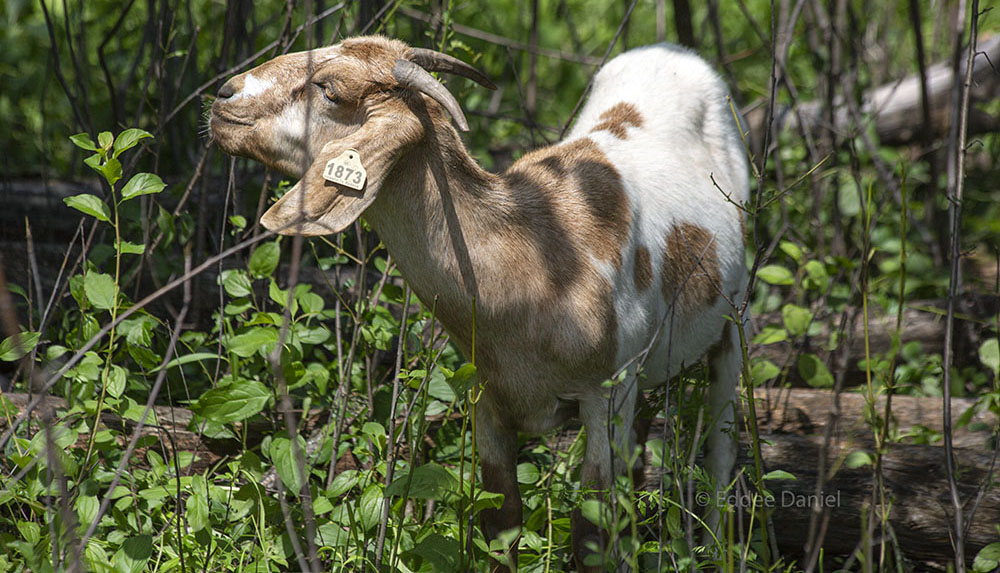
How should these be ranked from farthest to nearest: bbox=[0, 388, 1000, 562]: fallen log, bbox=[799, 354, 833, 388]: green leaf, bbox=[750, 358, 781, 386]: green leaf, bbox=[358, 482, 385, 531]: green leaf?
bbox=[799, 354, 833, 388]: green leaf
bbox=[750, 358, 781, 386]: green leaf
bbox=[0, 388, 1000, 562]: fallen log
bbox=[358, 482, 385, 531]: green leaf

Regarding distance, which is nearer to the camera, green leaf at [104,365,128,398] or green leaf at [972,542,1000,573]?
green leaf at [972,542,1000,573]

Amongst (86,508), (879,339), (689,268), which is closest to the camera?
(86,508)

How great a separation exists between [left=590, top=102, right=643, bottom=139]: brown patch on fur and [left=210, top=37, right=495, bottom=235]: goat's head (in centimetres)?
78

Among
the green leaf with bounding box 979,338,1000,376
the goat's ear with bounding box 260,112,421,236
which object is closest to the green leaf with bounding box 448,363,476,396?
the goat's ear with bounding box 260,112,421,236

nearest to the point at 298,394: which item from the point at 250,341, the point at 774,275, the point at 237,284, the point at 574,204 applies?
the point at 237,284

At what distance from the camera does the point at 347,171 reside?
7.84ft

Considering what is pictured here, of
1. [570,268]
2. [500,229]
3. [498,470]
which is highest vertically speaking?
[500,229]

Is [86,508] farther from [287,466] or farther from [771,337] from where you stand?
[771,337]

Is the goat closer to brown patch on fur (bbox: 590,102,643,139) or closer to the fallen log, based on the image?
brown patch on fur (bbox: 590,102,643,139)

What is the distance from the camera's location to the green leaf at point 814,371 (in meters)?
3.84

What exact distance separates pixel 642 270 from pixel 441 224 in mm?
678

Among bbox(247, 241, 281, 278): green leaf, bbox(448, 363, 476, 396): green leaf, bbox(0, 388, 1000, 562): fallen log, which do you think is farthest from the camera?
bbox(247, 241, 281, 278): green leaf

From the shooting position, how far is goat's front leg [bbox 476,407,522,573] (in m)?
2.90

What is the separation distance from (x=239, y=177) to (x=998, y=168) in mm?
4457
